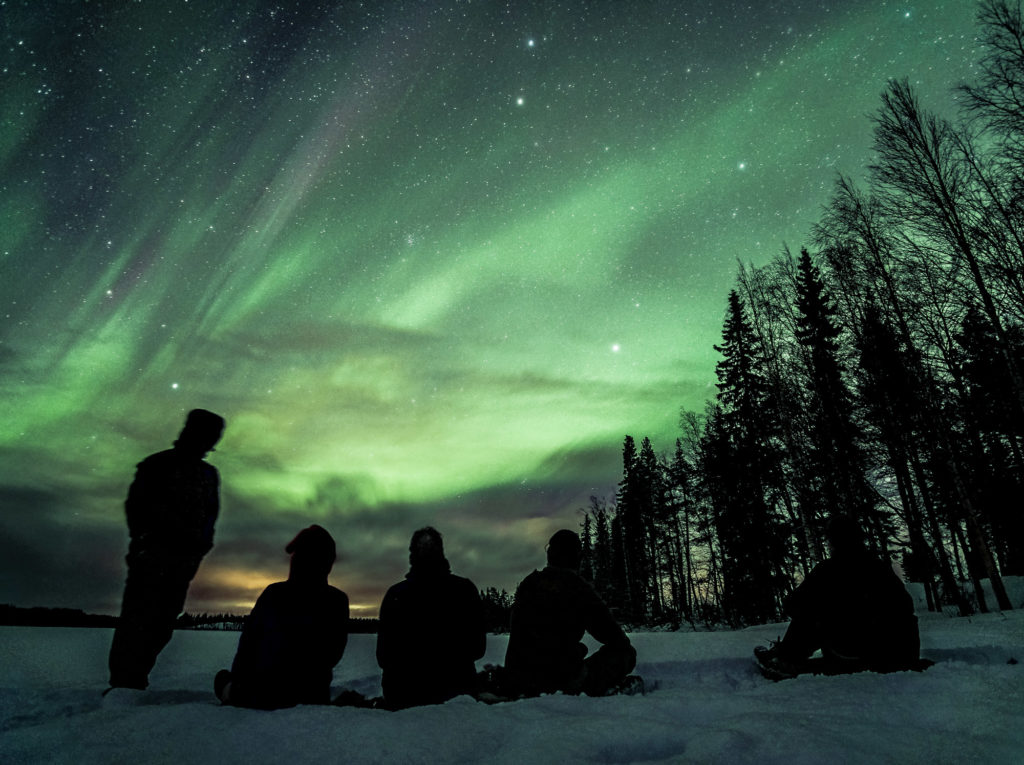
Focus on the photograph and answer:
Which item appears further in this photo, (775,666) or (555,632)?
(775,666)

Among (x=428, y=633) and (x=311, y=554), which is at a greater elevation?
(x=311, y=554)

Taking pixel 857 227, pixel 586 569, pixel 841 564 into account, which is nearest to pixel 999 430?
pixel 857 227

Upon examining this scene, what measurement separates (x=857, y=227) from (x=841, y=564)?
517 inches

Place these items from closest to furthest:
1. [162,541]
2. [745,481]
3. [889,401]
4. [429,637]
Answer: [429,637] → [162,541] → [889,401] → [745,481]

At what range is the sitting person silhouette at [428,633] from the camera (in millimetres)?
3324

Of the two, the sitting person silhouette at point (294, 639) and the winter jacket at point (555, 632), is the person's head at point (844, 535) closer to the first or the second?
the winter jacket at point (555, 632)

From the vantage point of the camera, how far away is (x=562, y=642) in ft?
12.8

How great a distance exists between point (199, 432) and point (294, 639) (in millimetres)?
2148

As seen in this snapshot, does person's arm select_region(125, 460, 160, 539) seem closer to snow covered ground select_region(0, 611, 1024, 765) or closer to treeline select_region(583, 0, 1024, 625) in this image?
snow covered ground select_region(0, 611, 1024, 765)

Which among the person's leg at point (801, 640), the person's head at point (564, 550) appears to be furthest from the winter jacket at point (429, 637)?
the person's leg at point (801, 640)

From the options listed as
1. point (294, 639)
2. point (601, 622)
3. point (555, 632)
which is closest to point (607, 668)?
point (601, 622)

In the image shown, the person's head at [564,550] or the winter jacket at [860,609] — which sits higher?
the person's head at [564,550]

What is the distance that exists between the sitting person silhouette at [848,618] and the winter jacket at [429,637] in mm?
2485

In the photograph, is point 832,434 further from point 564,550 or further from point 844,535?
point 564,550
